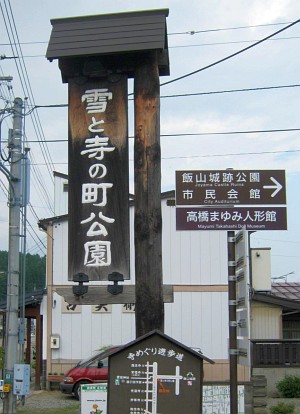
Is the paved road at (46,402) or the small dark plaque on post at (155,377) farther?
the paved road at (46,402)

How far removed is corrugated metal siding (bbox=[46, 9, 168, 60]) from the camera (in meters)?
Answer: 8.89

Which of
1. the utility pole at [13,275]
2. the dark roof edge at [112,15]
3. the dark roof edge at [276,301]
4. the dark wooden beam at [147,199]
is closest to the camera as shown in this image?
the dark wooden beam at [147,199]

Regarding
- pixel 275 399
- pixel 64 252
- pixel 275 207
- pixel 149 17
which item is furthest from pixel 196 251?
pixel 149 17

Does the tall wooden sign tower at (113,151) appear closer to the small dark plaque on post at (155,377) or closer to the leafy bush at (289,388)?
the small dark plaque on post at (155,377)

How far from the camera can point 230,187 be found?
1404 cm

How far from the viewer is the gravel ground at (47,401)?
716 inches

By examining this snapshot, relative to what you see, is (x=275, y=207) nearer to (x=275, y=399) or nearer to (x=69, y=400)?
(x=275, y=399)

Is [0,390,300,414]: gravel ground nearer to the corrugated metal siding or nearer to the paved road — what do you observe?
the paved road

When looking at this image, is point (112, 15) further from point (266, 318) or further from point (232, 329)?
point (266, 318)

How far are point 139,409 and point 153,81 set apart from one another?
437 centimetres

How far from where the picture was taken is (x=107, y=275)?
8609mm

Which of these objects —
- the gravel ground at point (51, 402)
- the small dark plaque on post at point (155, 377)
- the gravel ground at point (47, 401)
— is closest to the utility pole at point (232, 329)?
the small dark plaque on post at point (155, 377)

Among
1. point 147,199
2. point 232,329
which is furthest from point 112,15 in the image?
point 232,329

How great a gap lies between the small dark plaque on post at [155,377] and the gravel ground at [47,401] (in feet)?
33.8
